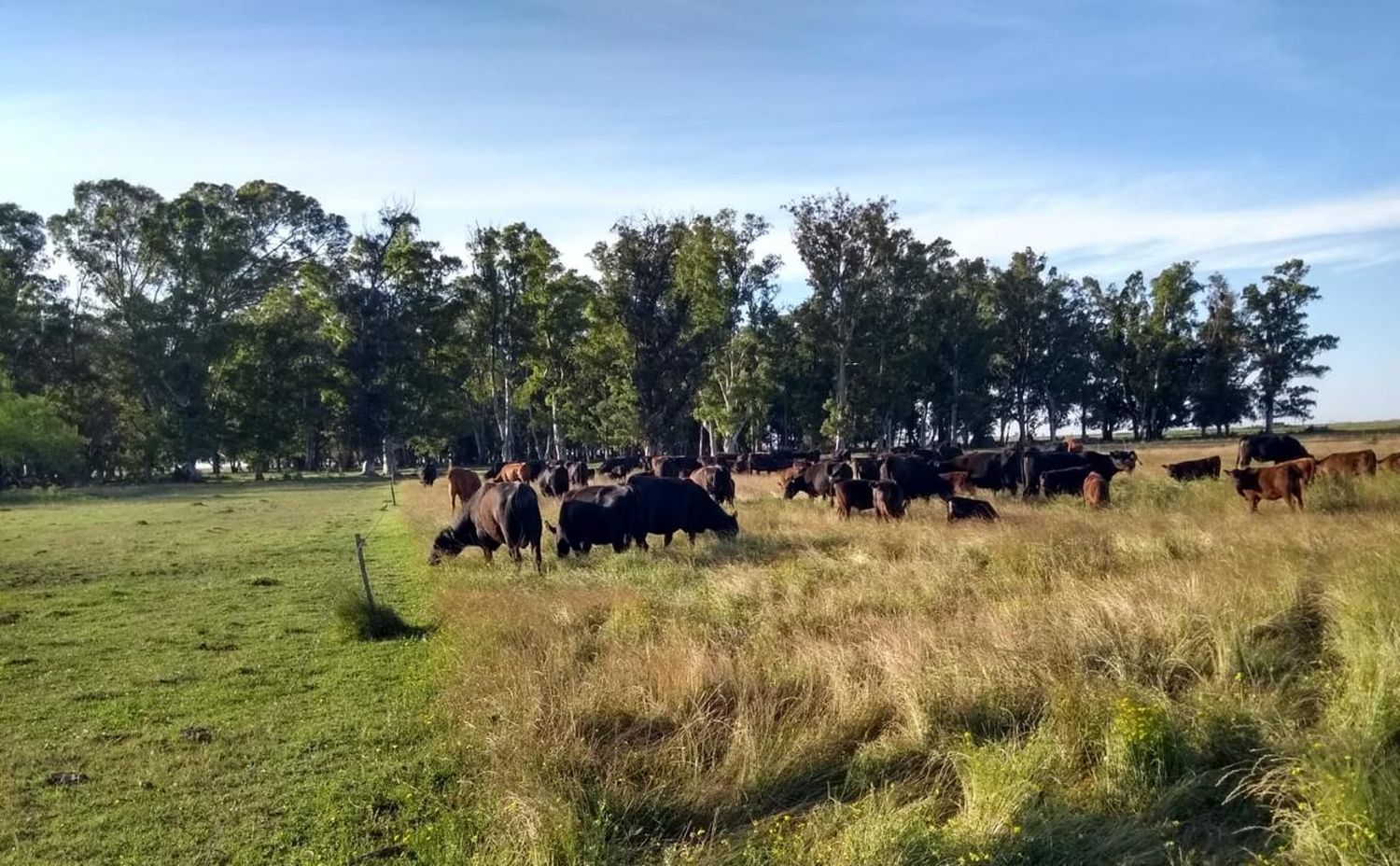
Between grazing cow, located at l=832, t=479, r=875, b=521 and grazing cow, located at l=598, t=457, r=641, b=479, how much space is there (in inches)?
842

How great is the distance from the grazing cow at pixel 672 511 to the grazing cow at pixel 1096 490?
858cm

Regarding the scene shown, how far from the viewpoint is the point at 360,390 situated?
199 ft

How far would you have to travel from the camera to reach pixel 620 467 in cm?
4725

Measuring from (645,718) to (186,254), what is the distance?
208ft

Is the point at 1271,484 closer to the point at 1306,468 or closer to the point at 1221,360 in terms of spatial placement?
the point at 1306,468

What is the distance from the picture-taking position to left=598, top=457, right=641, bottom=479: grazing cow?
44.2 m

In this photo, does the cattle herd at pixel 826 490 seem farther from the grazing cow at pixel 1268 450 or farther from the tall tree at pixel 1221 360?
the tall tree at pixel 1221 360

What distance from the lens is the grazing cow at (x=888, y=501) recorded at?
20.7 m

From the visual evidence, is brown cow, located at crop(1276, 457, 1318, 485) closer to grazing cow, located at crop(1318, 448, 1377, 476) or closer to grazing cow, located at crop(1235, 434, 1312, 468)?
grazing cow, located at crop(1318, 448, 1377, 476)

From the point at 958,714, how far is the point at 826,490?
20620 mm

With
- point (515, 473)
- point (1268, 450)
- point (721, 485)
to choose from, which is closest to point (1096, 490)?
point (721, 485)

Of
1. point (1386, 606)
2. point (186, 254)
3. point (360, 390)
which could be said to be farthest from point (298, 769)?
point (186, 254)

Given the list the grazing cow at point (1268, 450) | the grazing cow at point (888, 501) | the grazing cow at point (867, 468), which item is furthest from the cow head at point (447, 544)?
the grazing cow at point (1268, 450)

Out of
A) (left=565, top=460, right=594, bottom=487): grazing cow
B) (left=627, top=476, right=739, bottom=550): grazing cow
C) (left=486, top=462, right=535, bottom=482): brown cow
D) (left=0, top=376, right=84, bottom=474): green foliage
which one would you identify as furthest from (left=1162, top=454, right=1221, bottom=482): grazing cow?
(left=0, top=376, right=84, bottom=474): green foliage
